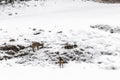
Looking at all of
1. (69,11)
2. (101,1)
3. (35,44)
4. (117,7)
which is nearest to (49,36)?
(35,44)

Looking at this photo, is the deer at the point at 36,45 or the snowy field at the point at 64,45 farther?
the deer at the point at 36,45

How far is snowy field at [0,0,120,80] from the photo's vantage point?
28.6ft

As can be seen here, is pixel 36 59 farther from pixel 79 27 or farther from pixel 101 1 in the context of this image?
pixel 101 1

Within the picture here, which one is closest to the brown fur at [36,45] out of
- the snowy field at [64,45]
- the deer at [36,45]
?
the deer at [36,45]

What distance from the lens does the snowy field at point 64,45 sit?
8711 millimetres

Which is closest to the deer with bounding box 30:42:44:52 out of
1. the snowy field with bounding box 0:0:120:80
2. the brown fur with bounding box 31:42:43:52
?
the brown fur with bounding box 31:42:43:52

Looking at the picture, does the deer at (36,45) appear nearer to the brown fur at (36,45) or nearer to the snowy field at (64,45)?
the brown fur at (36,45)

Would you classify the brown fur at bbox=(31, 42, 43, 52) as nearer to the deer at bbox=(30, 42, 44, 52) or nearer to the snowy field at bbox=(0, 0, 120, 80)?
the deer at bbox=(30, 42, 44, 52)

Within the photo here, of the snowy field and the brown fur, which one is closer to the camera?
the snowy field

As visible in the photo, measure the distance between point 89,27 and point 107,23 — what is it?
1040 mm

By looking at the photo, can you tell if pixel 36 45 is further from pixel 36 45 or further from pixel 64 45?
pixel 64 45

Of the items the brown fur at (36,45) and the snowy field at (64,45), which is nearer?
the snowy field at (64,45)

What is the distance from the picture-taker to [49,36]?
11555 millimetres

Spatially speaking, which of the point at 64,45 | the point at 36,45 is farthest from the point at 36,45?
the point at 64,45
